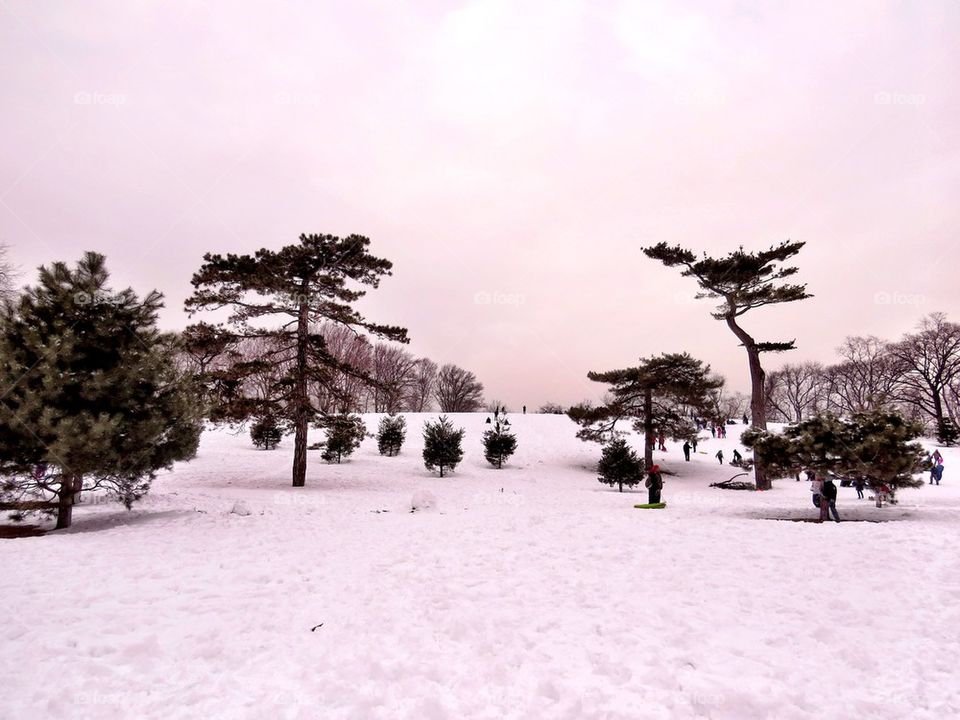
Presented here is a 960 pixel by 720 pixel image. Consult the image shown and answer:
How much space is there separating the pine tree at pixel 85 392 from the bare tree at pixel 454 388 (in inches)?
2528

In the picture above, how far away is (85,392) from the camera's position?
998cm

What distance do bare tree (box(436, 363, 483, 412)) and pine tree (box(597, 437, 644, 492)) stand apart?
54.2 meters

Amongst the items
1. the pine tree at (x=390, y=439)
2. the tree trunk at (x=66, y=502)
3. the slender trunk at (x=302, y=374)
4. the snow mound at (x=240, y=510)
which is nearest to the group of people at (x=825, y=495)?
the snow mound at (x=240, y=510)

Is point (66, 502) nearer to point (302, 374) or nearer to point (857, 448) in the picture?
point (302, 374)

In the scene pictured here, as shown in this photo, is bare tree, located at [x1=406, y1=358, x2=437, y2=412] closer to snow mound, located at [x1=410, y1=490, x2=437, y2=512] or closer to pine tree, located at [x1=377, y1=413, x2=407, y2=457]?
pine tree, located at [x1=377, y1=413, x2=407, y2=457]

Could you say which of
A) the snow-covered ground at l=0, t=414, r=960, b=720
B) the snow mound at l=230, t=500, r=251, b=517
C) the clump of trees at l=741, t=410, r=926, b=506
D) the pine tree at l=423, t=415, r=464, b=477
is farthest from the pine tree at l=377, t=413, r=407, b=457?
the clump of trees at l=741, t=410, r=926, b=506

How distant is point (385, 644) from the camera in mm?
5117

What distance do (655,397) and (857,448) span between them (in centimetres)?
1390

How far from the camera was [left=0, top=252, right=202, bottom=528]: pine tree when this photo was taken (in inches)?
373

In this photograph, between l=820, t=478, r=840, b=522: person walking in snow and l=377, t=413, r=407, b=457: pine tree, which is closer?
l=820, t=478, r=840, b=522: person walking in snow

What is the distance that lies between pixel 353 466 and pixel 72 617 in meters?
19.6

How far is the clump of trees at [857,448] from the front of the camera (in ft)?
41.3

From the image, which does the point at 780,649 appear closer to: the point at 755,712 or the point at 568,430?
the point at 755,712

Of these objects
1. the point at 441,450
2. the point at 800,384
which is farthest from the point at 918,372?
the point at 441,450
